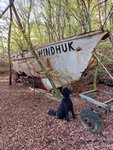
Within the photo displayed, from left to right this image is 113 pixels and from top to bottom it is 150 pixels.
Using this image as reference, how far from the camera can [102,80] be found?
847cm

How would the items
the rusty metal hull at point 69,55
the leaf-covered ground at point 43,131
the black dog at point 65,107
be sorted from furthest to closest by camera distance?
the rusty metal hull at point 69,55 < the black dog at point 65,107 < the leaf-covered ground at point 43,131

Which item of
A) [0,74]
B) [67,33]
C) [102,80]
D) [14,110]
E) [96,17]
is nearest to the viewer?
[14,110]

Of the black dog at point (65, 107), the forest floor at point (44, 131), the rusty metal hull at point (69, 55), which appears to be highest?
the rusty metal hull at point (69, 55)

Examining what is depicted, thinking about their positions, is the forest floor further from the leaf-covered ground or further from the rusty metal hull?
the rusty metal hull

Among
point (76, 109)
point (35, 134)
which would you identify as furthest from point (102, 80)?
point (35, 134)

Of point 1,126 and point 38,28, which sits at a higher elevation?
point 38,28

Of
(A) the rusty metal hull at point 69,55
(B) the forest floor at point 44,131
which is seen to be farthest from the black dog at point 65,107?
(A) the rusty metal hull at point 69,55

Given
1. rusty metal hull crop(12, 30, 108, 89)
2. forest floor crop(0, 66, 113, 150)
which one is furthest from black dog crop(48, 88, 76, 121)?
rusty metal hull crop(12, 30, 108, 89)

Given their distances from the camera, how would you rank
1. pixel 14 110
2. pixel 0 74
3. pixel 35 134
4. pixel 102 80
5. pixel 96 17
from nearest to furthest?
pixel 35 134
pixel 14 110
pixel 102 80
pixel 96 17
pixel 0 74

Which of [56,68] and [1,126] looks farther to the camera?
[56,68]

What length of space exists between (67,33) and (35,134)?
854cm

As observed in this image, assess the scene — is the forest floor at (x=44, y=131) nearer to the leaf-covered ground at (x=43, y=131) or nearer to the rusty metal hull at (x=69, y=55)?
the leaf-covered ground at (x=43, y=131)

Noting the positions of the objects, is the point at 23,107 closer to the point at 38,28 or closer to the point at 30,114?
the point at 30,114

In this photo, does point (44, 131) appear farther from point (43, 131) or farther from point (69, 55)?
point (69, 55)
